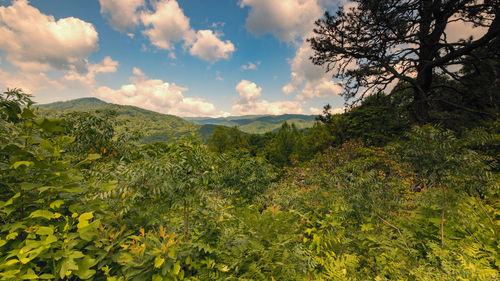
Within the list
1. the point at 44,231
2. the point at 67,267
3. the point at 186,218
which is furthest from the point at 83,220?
the point at 186,218

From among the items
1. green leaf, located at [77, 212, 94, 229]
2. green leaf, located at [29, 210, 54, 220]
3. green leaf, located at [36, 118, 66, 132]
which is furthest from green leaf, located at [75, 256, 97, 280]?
green leaf, located at [36, 118, 66, 132]

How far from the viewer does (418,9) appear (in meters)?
8.20

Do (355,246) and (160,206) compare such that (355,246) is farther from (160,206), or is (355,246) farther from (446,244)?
(160,206)

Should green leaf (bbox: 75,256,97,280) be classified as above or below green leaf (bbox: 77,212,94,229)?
below

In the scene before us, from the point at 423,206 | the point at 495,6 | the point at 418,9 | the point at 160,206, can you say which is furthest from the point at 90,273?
the point at 418,9

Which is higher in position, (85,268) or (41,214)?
(41,214)

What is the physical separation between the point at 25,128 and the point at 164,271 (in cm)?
172

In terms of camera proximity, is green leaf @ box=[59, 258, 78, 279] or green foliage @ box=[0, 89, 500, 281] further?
green foliage @ box=[0, 89, 500, 281]

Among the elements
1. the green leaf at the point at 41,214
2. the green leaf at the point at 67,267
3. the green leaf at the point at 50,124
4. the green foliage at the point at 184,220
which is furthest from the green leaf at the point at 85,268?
the green leaf at the point at 50,124

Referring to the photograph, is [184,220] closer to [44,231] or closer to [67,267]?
[67,267]

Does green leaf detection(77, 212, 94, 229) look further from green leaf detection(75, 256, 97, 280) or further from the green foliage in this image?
green leaf detection(75, 256, 97, 280)

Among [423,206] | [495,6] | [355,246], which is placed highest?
[495,6]

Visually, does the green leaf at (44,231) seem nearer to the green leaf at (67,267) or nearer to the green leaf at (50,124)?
the green leaf at (67,267)

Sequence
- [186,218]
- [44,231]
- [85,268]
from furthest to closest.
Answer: [186,218], [85,268], [44,231]
